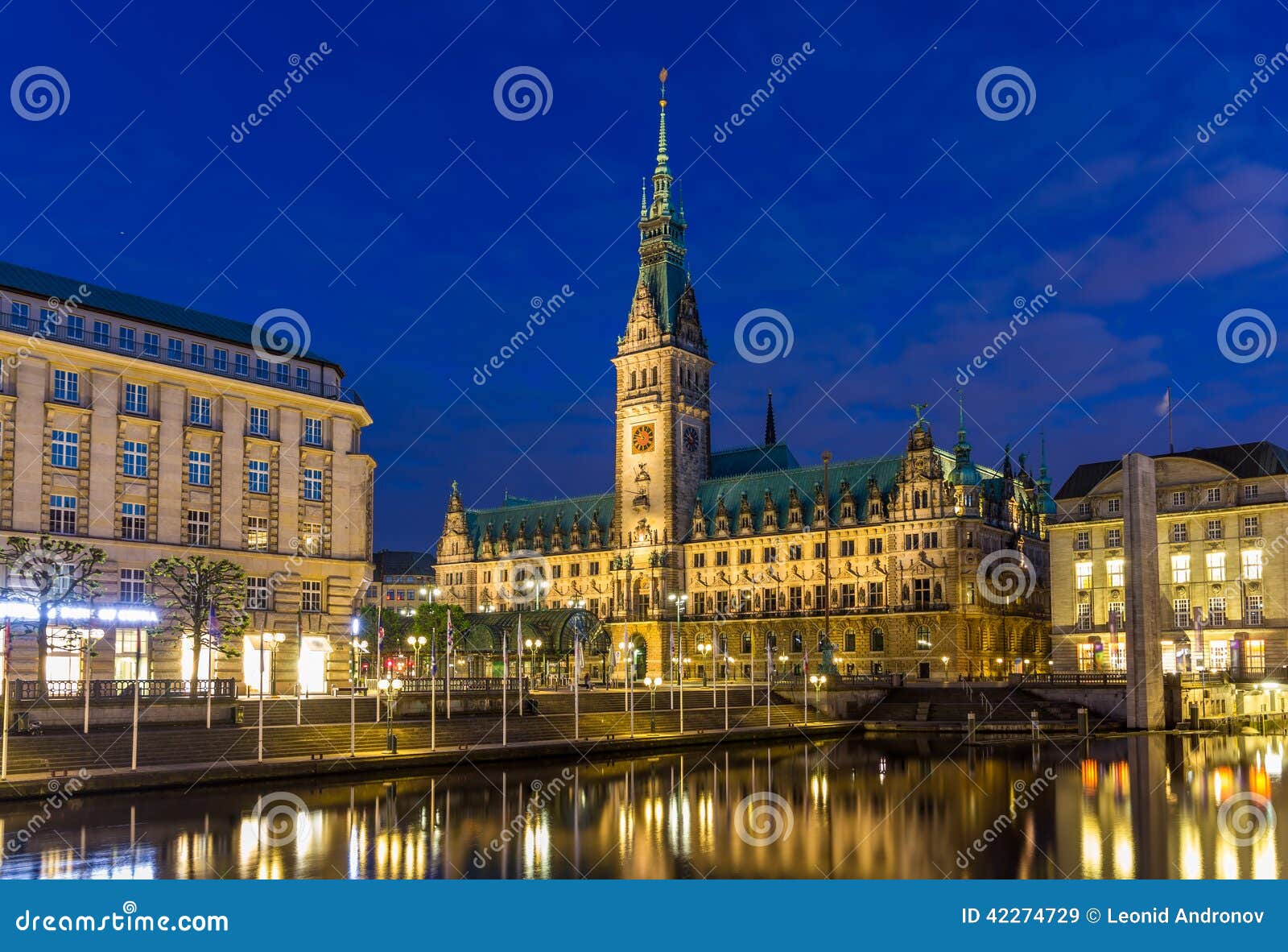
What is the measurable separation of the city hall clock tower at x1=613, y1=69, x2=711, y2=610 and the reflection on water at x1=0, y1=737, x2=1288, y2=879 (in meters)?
93.6

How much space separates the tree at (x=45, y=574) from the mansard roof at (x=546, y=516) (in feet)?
334

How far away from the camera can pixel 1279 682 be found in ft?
334

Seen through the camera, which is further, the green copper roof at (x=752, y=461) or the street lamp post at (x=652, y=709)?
the green copper roof at (x=752, y=461)

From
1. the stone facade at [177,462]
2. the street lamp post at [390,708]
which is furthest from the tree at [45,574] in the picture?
the street lamp post at [390,708]

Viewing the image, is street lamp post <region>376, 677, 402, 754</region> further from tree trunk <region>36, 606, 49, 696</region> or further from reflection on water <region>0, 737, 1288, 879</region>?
tree trunk <region>36, 606, 49, 696</region>

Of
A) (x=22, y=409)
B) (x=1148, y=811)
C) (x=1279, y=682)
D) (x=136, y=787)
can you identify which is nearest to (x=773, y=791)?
(x=1148, y=811)

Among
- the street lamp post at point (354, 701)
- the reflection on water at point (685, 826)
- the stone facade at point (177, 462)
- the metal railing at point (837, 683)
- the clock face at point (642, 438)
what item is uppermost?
the clock face at point (642, 438)

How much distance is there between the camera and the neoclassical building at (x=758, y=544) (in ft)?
425

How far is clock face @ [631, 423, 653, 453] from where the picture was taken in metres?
152

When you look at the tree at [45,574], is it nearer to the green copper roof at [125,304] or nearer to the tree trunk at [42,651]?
the tree trunk at [42,651]

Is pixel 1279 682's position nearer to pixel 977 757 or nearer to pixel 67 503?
pixel 977 757

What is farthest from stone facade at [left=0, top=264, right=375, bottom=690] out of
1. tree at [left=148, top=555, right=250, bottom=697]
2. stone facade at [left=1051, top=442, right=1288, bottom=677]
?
stone facade at [left=1051, top=442, right=1288, bottom=677]

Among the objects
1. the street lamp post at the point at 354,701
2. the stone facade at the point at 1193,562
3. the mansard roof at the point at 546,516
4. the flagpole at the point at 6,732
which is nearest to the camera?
the flagpole at the point at 6,732

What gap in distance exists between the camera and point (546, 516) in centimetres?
17650
